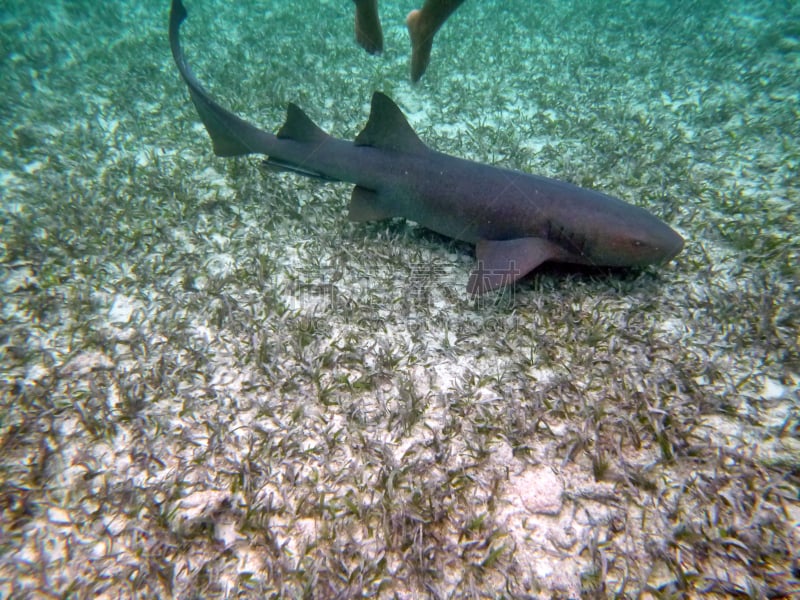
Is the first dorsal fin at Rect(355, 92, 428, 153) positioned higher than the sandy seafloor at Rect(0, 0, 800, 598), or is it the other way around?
the first dorsal fin at Rect(355, 92, 428, 153)

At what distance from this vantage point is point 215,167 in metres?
5.32

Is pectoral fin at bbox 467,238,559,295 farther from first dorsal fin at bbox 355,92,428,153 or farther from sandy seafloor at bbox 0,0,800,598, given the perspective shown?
first dorsal fin at bbox 355,92,428,153

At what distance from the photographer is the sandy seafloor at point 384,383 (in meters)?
2.14

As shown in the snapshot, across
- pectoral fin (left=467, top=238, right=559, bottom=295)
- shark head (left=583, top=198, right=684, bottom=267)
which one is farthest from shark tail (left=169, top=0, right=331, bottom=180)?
shark head (left=583, top=198, right=684, bottom=267)

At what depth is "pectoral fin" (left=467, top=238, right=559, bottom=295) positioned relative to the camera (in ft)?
10.5

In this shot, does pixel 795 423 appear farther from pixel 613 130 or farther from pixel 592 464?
pixel 613 130

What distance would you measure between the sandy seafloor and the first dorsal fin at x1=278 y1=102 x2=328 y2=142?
0.79m

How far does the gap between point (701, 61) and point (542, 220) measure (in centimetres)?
768

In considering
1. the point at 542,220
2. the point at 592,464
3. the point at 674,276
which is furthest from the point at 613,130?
the point at 592,464

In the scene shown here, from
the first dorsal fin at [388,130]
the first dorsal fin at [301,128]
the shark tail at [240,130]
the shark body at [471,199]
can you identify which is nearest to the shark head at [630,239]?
the shark body at [471,199]

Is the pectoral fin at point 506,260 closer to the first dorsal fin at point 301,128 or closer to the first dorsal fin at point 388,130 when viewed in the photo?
the first dorsal fin at point 388,130

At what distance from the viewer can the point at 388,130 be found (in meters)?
3.88

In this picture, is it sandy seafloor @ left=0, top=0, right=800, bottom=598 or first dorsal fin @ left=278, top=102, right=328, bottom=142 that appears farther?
first dorsal fin @ left=278, top=102, right=328, bottom=142

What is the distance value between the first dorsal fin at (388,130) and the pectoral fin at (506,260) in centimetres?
132
